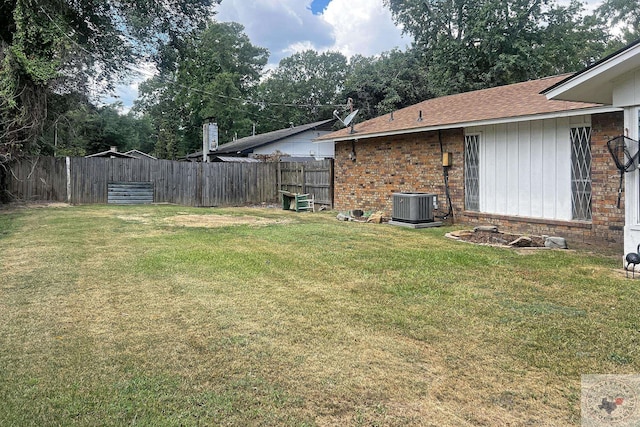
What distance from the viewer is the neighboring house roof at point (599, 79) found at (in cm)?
550

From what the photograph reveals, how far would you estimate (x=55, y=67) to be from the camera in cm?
1405

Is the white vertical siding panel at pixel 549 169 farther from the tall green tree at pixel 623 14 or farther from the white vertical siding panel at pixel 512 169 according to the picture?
the tall green tree at pixel 623 14

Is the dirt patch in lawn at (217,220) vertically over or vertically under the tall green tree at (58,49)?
under

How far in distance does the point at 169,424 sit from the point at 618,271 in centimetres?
583

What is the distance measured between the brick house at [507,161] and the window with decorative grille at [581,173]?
2 centimetres

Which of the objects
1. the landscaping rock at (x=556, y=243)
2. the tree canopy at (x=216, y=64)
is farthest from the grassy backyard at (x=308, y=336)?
the tree canopy at (x=216, y=64)

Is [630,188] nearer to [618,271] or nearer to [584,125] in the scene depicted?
[618,271]

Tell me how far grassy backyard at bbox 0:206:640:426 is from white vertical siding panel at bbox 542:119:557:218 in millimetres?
2282

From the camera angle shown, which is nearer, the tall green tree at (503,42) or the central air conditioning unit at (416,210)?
the central air conditioning unit at (416,210)

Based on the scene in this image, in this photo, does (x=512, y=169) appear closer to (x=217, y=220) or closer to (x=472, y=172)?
(x=472, y=172)

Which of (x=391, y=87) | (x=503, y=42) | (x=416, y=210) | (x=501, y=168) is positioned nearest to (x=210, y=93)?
(x=391, y=87)

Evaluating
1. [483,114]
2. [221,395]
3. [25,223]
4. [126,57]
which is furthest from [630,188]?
[126,57]

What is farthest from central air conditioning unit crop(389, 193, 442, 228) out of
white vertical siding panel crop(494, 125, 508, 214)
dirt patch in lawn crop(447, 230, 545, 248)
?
dirt patch in lawn crop(447, 230, 545, 248)

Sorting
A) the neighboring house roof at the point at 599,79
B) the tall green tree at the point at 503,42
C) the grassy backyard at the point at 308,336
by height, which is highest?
the tall green tree at the point at 503,42
